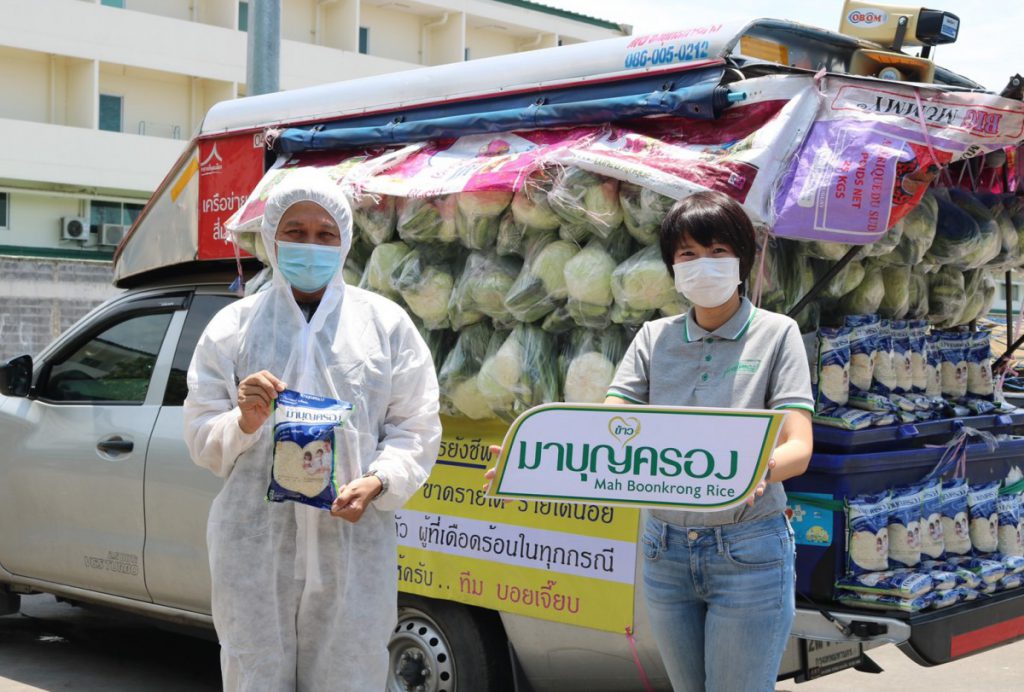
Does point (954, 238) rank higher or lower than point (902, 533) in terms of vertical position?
higher

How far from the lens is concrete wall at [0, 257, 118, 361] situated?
1911 centimetres

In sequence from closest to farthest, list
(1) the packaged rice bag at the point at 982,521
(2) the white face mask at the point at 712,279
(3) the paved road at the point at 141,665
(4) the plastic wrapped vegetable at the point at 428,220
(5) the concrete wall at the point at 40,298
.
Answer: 1. (2) the white face mask at the point at 712,279
2. (1) the packaged rice bag at the point at 982,521
3. (4) the plastic wrapped vegetable at the point at 428,220
4. (3) the paved road at the point at 141,665
5. (5) the concrete wall at the point at 40,298

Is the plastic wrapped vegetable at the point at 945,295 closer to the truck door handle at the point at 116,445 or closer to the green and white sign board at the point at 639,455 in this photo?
the green and white sign board at the point at 639,455

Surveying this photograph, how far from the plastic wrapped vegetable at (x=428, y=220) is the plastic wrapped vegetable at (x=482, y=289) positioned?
14 cm

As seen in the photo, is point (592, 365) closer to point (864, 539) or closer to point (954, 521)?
point (864, 539)

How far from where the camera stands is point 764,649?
2.91 metres

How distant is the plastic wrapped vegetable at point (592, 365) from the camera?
4051mm

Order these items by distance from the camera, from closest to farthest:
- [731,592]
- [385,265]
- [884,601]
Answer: [731,592] → [884,601] → [385,265]

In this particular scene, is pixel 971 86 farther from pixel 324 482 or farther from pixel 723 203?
pixel 324 482

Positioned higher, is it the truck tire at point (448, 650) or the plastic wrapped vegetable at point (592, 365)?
the plastic wrapped vegetable at point (592, 365)

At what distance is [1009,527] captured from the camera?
4.43 meters

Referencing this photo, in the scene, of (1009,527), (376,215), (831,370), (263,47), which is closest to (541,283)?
(376,215)

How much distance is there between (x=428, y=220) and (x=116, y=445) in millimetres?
1897

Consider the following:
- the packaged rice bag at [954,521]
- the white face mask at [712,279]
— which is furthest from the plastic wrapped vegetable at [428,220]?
the packaged rice bag at [954,521]
